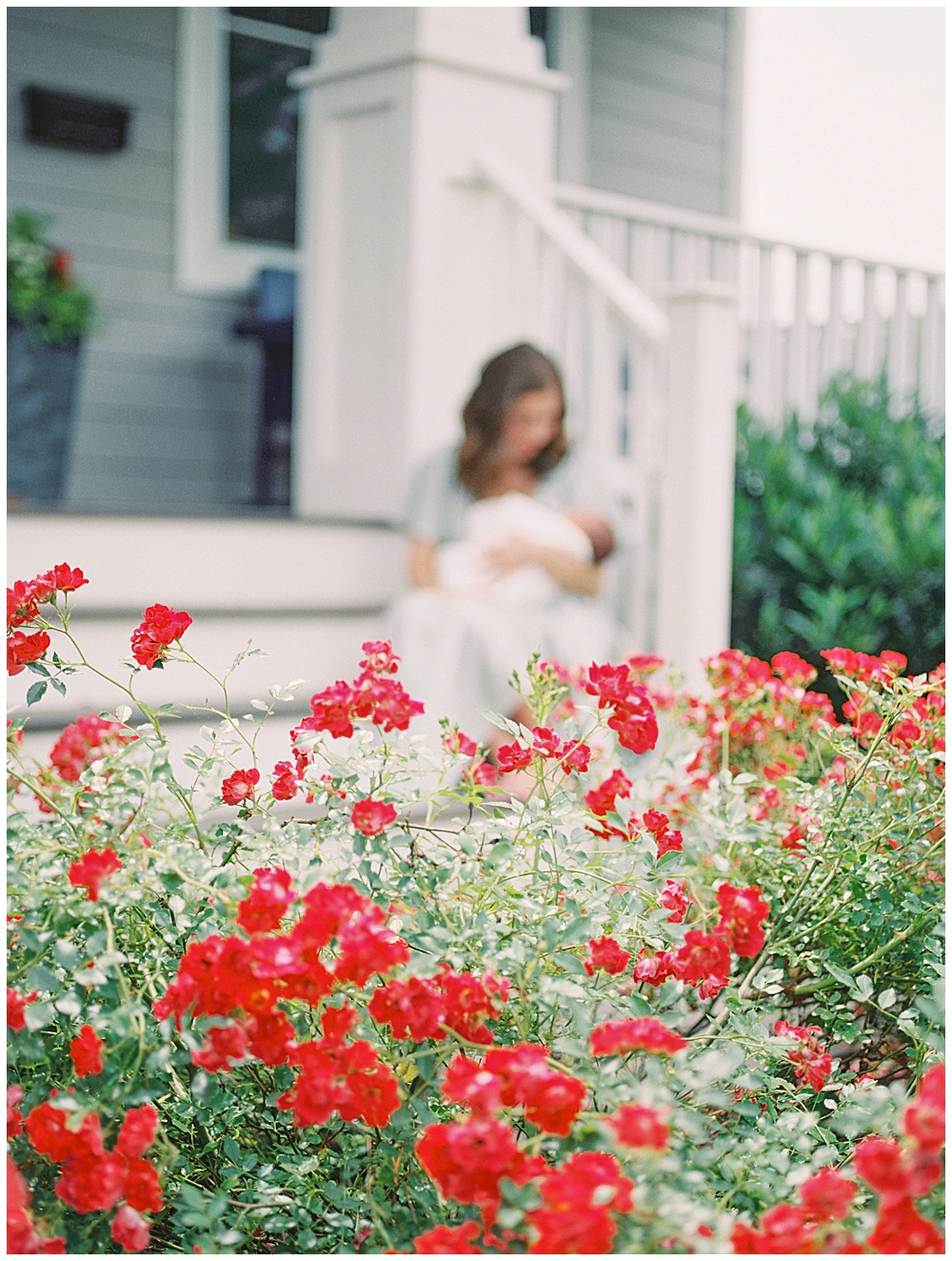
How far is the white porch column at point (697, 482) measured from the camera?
10.5 ft

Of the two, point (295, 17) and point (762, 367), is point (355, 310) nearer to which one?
point (762, 367)

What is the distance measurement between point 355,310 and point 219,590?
1.06m

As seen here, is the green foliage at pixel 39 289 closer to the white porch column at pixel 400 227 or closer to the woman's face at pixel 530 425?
the white porch column at pixel 400 227

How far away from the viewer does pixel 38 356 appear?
461 centimetres

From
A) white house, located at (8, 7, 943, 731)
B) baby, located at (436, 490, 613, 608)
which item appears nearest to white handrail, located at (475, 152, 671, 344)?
white house, located at (8, 7, 943, 731)

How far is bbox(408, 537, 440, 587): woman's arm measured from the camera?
3379 mm

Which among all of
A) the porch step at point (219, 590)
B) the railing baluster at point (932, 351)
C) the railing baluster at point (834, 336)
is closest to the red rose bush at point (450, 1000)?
the porch step at point (219, 590)

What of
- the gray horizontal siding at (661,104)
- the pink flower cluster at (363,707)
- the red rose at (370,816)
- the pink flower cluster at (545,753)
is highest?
the gray horizontal siding at (661,104)

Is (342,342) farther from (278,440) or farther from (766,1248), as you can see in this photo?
(766,1248)

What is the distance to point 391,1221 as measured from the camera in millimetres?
1022

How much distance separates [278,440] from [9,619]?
4177mm

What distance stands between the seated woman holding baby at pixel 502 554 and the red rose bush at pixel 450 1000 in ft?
5.51

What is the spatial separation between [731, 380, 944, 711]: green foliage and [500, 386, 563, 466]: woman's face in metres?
0.95

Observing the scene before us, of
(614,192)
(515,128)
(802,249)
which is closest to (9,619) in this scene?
(515,128)
